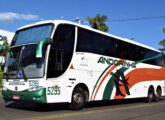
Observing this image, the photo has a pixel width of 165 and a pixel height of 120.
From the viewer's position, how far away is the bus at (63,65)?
32.5 ft

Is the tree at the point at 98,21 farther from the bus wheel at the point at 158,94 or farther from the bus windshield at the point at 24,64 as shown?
the bus windshield at the point at 24,64

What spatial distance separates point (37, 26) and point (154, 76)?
10.5 meters

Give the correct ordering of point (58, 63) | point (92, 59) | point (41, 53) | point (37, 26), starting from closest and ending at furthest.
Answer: point (41, 53) < point (58, 63) < point (37, 26) < point (92, 59)

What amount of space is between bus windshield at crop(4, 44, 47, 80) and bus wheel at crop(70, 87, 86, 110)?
2.06m

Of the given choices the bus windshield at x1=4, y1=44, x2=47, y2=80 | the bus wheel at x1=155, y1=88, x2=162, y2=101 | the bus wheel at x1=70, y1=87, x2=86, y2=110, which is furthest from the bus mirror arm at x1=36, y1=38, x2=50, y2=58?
the bus wheel at x1=155, y1=88, x2=162, y2=101

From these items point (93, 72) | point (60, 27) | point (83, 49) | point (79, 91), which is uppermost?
point (60, 27)

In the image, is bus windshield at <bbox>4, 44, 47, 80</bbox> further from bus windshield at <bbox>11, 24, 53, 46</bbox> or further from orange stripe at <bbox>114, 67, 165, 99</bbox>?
orange stripe at <bbox>114, 67, 165, 99</bbox>

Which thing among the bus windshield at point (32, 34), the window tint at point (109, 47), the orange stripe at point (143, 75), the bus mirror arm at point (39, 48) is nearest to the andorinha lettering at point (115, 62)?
the window tint at point (109, 47)

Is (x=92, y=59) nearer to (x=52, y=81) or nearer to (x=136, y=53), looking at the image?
(x=52, y=81)

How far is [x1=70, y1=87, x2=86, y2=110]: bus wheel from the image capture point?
11.0 meters

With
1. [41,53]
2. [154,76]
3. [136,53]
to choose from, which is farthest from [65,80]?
[154,76]

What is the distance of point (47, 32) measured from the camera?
10445 millimetres

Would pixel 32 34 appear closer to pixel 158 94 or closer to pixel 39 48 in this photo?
pixel 39 48

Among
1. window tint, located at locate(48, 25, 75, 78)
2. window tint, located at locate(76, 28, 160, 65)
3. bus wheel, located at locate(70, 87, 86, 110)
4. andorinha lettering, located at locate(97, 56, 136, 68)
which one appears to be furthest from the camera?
andorinha lettering, located at locate(97, 56, 136, 68)
